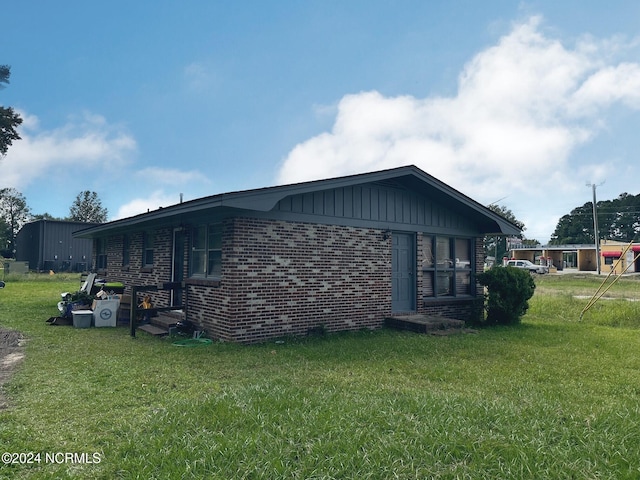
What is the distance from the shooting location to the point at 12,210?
73.2 metres

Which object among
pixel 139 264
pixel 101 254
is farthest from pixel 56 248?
pixel 139 264

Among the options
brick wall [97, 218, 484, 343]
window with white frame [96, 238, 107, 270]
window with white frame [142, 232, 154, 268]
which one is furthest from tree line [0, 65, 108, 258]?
brick wall [97, 218, 484, 343]

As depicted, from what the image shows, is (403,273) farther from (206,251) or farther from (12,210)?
(12,210)

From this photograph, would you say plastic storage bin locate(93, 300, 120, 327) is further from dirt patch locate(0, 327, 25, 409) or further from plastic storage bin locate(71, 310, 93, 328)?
dirt patch locate(0, 327, 25, 409)

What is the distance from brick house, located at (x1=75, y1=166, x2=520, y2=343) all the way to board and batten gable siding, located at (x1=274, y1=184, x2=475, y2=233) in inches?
1.0

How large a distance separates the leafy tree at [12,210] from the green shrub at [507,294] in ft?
273

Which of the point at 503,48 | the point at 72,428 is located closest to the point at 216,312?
the point at 72,428

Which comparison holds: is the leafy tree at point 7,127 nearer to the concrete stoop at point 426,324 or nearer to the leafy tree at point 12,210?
the concrete stoop at point 426,324

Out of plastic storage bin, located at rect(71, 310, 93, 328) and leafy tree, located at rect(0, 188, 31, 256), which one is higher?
leafy tree, located at rect(0, 188, 31, 256)

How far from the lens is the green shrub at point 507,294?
10969 millimetres

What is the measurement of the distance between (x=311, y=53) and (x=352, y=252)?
7635 millimetres

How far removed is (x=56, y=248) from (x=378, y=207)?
32889 mm

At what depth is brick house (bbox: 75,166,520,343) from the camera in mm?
8008

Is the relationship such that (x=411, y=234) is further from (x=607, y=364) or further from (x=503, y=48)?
(x=503, y=48)
